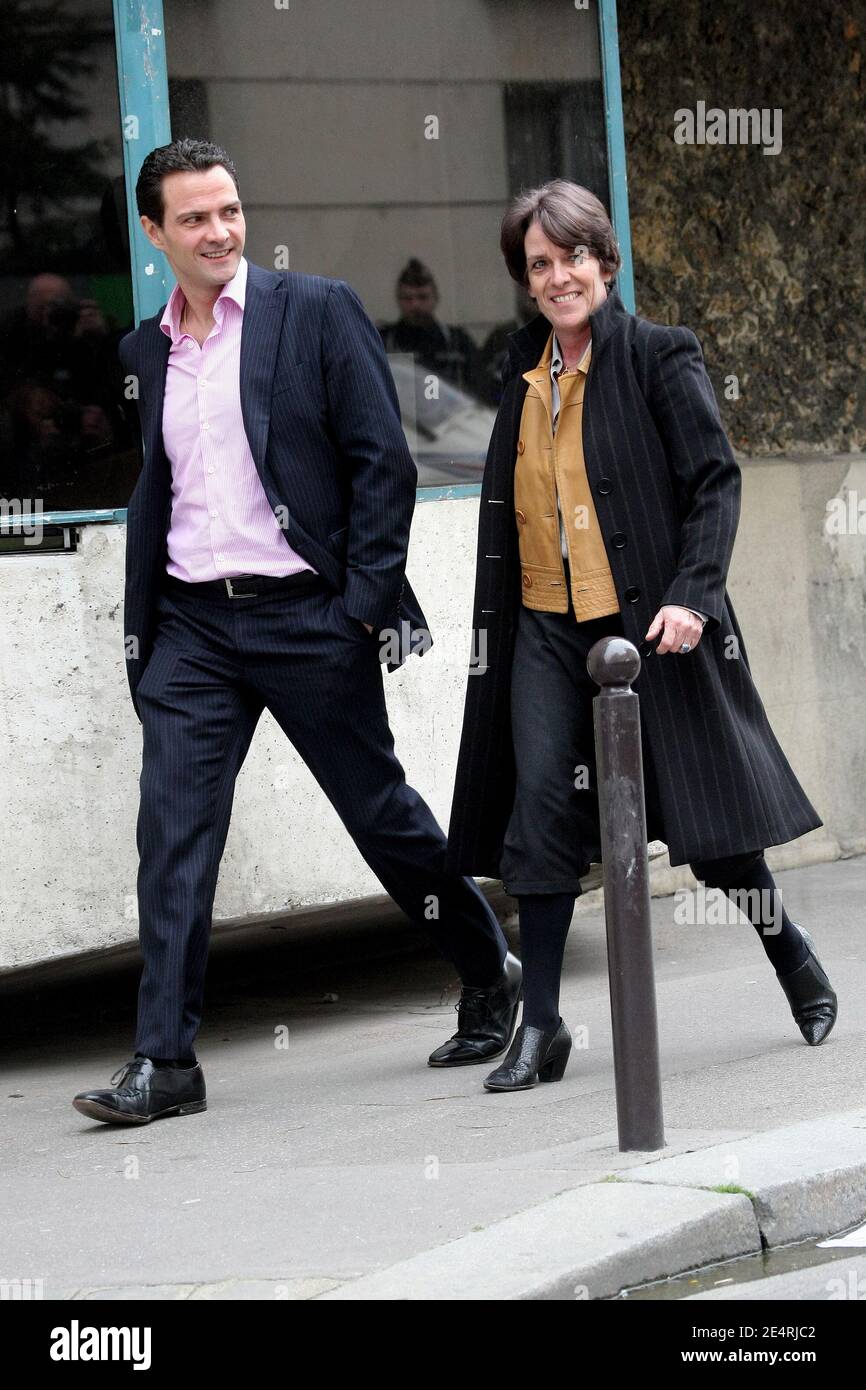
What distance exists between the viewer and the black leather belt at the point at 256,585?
16.9 ft

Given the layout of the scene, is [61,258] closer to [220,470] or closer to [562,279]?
[220,470]

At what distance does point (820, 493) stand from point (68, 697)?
371 centimetres

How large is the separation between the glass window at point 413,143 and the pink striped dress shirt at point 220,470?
A: 1.15 metres

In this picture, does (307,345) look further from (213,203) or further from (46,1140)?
(46,1140)

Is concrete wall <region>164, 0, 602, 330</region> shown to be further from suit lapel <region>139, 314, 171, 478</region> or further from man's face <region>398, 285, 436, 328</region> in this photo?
suit lapel <region>139, 314, 171, 478</region>

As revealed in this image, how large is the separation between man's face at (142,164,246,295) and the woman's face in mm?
695

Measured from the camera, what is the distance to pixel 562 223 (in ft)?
16.5

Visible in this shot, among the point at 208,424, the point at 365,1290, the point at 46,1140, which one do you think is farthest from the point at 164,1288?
the point at 208,424

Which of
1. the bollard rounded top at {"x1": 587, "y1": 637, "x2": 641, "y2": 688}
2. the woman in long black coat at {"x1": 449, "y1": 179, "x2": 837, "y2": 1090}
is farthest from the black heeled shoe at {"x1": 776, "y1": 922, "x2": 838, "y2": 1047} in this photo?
the bollard rounded top at {"x1": 587, "y1": 637, "x2": 641, "y2": 688}

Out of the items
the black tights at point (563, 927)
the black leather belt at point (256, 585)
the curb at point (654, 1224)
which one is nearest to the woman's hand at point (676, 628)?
the black tights at point (563, 927)

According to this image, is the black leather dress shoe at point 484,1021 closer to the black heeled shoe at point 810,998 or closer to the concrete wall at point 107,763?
the black heeled shoe at point 810,998

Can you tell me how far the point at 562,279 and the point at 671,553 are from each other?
679 millimetres

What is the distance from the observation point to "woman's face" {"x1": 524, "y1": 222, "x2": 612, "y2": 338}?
5039mm

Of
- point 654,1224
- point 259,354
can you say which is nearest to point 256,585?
point 259,354
